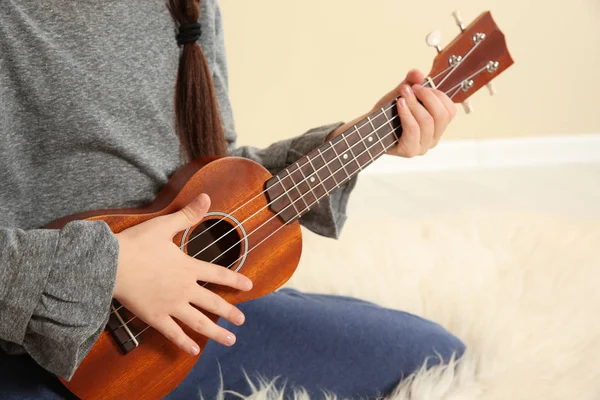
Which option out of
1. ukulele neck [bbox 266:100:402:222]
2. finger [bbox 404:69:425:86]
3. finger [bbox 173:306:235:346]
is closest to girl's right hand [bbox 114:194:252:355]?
finger [bbox 173:306:235:346]

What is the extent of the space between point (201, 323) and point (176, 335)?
3 centimetres

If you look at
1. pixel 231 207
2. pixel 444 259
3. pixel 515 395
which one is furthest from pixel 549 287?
pixel 231 207

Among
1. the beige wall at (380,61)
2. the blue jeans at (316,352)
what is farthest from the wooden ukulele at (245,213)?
the beige wall at (380,61)

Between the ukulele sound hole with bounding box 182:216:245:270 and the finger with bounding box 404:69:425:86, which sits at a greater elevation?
the finger with bounding box 404:69:425:86

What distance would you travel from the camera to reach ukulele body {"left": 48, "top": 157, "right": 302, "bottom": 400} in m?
0.68

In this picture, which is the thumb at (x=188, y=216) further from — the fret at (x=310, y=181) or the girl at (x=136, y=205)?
the fret at (x=310, y=181)

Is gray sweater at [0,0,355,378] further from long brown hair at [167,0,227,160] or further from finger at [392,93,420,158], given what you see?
finger at [392,93,420,158]

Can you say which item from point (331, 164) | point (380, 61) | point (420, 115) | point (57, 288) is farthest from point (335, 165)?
point (380, 61)

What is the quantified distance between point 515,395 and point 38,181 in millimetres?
710

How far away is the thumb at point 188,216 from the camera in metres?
0.68

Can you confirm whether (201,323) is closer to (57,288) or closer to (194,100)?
(57,288)

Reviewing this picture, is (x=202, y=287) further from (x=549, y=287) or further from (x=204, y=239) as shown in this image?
(x=549, y=287)

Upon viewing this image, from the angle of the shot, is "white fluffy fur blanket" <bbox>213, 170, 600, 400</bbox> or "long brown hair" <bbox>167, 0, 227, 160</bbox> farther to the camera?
"white fluffy fur blanket" <bbox>213, 170, 600, 400</bbox>

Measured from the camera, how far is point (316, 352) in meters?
0.88
